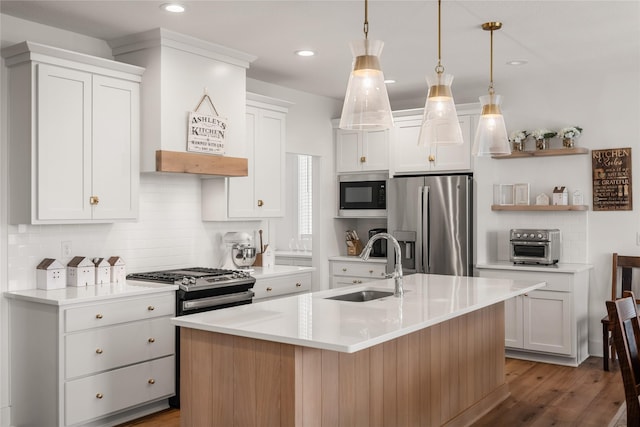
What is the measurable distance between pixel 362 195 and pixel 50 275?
3561 millimetres

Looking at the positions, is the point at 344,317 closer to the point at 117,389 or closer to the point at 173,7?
the point at 117,389

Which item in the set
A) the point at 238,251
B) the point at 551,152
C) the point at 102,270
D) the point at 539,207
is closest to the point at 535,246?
the point at 539,207

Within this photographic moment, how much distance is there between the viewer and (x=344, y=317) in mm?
2902

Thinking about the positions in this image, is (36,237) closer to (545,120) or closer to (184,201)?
(184,201)

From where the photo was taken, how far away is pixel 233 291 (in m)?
4.56

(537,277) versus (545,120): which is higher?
(545,120)

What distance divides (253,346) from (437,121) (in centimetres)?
159

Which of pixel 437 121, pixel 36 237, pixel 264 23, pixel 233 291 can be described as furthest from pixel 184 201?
pixel 437 121

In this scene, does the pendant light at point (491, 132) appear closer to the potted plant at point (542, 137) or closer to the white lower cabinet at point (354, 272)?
the potted plant at point (542, 137)

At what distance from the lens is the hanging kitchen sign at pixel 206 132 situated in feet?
14.4

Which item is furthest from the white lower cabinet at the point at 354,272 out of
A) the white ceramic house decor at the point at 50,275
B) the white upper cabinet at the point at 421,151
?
the white ceramic house decor at the point at 50,275

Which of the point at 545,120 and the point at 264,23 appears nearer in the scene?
the point at 264,23

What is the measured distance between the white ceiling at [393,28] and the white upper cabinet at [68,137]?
34 centimetres

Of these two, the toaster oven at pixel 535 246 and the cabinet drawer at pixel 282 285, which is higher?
the toaster oven at pixel 535 246
